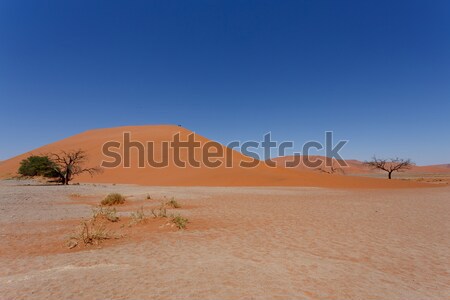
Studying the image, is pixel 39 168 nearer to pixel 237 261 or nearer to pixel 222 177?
pixel 222 177

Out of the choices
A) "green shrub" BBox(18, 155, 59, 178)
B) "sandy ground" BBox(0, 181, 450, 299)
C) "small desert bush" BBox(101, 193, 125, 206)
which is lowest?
"sandy ground" BBox(0, 181, 450, 299)

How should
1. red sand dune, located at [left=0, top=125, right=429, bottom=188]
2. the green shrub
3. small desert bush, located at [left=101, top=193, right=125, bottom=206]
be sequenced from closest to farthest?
small desert bush, located at [left=101, top=193, right=125, bottom=206], the green shrub, red sand dune, located at [left=0, top=125, right=429, bottom=188]

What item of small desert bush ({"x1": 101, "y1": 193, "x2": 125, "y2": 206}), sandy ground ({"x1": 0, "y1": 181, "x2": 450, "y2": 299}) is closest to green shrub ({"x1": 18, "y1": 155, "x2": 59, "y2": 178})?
small desert bush ({"x1": 101, "y1": 193, "x2": 125, "y2": 206})

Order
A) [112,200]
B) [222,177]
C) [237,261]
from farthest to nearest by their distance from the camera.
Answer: [222,177]
[112,200]
[237,261]

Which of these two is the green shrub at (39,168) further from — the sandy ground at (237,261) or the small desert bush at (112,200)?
the sandy ground at (237,261)

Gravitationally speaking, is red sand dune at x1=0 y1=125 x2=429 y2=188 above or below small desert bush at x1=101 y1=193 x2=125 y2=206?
above

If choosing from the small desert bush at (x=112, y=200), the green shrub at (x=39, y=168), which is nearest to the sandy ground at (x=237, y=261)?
the small desert bush at (x=112, y=200)

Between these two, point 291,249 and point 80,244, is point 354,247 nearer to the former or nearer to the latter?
point 291,249

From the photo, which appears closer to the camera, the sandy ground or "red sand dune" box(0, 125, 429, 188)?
the sandy ground

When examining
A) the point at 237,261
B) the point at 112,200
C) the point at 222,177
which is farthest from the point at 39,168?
the point at 237,261

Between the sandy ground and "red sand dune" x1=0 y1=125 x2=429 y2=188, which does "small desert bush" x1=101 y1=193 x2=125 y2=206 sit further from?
"red sand dune" x1=0 y1=125 x2=429 y2=188

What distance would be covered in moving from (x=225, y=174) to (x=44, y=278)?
105 ft

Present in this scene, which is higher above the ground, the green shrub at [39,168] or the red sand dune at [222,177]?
the green shrub at [39,168]

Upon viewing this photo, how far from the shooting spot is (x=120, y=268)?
16.6ft
